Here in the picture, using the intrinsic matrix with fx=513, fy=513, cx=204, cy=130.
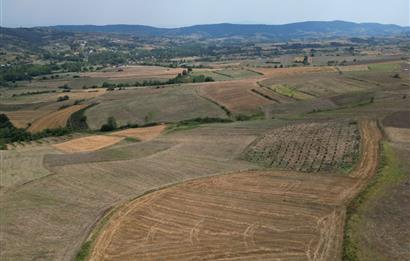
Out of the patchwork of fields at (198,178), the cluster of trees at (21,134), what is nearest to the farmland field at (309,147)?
the patchwork of fields at (198,178)

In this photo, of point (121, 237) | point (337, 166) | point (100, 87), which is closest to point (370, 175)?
point (337, 166)

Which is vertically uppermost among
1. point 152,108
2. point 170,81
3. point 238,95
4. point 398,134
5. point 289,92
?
point 398,134

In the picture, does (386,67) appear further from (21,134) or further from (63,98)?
(21,134)

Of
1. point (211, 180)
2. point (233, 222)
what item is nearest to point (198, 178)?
point (211, 180)

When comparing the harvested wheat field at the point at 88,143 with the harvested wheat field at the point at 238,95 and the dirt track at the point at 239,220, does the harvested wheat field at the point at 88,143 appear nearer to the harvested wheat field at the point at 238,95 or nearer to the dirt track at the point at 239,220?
the dirt track at the point at 239,220

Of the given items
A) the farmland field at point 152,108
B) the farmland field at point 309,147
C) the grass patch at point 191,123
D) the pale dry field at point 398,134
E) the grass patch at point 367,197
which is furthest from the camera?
the farmland field at point 152,108

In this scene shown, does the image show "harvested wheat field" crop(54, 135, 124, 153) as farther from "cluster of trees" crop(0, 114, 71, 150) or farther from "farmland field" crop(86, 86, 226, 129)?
"farmland field" crop(86, 86, 226, 129)
